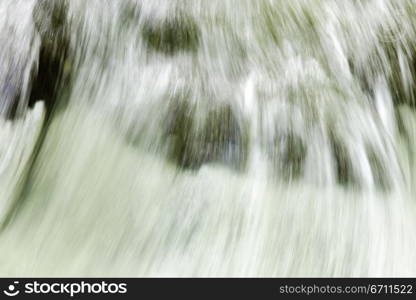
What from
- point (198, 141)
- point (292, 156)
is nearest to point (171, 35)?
point (198, 141)

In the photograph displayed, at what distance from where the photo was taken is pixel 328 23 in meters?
1.15

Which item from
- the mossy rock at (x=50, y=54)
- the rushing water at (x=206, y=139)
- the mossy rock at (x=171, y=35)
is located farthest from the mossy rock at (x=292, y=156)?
the mossy rock at (x=50, y=54)

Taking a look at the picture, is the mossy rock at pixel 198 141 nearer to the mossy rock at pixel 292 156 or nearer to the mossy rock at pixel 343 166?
the mossy rock at pixel 292 156

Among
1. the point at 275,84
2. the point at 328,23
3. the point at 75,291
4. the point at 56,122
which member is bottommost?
the point at 75,291

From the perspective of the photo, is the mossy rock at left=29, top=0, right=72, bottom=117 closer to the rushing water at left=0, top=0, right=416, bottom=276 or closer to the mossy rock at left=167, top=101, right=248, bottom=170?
the rushing water at left=0, top=0, right=416, bottom=276

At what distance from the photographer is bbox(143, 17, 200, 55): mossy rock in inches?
43.6

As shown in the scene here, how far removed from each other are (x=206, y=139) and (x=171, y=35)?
0.73ft

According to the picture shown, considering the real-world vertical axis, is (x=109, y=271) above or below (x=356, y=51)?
below

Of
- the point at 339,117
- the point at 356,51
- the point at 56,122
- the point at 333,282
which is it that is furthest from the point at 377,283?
the point at 56,122

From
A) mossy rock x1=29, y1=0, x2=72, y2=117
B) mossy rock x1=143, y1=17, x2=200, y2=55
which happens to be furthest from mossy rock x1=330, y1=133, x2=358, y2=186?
mossy rock x1=29, y1=0, x2=72, y2=117

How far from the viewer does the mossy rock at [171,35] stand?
3.64 feet

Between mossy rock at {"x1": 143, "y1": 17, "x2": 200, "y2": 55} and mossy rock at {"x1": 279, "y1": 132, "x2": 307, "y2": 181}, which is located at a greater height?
mossy rock at {"x1": 143, "y1": 17, "x2": 200, "y2": 55}

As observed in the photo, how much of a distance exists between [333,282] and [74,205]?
51 cm

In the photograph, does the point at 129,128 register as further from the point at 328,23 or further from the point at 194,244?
the point at 328,23
